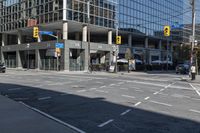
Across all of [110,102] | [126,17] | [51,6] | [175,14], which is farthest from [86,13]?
[110,102]

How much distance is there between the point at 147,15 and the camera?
76.2m

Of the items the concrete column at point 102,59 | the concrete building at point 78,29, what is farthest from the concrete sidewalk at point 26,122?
the concrete column at point 102,59

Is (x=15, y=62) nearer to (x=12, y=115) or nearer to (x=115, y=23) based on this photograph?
(x=115, y=23)

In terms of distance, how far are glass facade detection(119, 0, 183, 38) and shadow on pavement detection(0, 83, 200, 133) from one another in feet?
179

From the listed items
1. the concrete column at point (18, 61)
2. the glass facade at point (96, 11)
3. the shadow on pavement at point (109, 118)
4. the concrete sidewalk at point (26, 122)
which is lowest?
the shadow on pavement at point (109, 118)

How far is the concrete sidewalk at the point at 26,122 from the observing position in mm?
8156

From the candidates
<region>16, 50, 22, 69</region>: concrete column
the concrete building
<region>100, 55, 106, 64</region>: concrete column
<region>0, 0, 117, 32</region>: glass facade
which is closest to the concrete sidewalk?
the concrete building

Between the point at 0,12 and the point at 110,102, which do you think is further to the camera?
the point at 0,12

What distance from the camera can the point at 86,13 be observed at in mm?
58656

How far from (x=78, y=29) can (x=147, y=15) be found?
21456 millimetres

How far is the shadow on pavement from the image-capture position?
854 centimetres

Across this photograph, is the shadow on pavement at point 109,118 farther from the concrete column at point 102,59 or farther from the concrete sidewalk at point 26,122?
the concrete column at point 102,59

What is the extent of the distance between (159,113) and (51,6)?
163 feet

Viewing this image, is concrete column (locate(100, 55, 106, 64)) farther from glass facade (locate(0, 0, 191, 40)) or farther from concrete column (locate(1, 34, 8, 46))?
concrete column (locate(1, 34, 8, 46))
